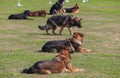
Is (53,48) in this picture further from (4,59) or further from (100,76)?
(100,76)

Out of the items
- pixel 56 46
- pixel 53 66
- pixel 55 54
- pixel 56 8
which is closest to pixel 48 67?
pixel 53 66

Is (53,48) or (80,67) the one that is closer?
(80,67)

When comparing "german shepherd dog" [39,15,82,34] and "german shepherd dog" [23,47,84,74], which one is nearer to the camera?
"german shepherd dog" [23,47,84,74]

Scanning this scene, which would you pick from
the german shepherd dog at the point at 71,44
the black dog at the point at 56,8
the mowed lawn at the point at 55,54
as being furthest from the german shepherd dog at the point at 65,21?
the black dog at the point at 56,8

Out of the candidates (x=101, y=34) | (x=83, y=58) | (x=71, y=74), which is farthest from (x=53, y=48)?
(x=101, y=34)

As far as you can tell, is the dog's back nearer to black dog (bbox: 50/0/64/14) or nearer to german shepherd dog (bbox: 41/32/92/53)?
german shepherd dog (bbox: 41/32/92/53)

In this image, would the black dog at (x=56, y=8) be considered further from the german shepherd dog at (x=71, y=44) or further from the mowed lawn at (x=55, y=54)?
the german shepherd dog at (x=71, y=44)

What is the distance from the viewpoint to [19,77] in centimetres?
1105

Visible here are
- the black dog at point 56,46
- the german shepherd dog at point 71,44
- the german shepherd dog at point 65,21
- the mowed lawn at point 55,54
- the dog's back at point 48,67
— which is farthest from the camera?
the german shepherd dog at point 65,21

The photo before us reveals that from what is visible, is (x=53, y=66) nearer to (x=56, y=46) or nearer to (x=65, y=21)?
(x=56, y=46)

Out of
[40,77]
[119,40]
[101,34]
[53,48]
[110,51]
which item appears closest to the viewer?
[40,77]

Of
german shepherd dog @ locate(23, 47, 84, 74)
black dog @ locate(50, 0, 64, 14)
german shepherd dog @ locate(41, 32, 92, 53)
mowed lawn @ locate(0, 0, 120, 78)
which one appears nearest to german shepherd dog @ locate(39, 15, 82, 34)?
mowed lawn @ locate(0, 0, 120, 78)

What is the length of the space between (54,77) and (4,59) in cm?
345

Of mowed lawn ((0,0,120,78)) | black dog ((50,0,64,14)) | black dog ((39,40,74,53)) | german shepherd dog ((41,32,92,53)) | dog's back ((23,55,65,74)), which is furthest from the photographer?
black dog ((50,0,64,14))
